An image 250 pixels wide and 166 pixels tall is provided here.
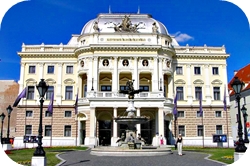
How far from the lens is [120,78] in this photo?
48219mm

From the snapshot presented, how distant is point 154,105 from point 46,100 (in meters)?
17.7

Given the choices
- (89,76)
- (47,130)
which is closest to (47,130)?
(47,130)

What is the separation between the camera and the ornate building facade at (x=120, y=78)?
149 feet

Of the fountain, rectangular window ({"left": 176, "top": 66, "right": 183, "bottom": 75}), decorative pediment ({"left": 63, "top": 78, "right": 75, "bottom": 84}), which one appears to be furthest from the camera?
rectangular window ({"left": 176, "top": 66, "right": 183, "bottom": 75})

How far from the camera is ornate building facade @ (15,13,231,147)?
4544 centimetres

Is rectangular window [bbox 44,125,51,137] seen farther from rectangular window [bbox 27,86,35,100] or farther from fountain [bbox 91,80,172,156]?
fountain [bbox 91,80,172,156]

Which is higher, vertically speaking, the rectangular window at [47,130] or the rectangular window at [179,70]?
the rectangular window at [179,70]

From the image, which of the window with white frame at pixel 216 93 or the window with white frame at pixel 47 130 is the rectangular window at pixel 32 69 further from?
the window with white frame at pixel 216 93

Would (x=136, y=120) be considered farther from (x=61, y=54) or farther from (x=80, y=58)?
(x=61, y=54)

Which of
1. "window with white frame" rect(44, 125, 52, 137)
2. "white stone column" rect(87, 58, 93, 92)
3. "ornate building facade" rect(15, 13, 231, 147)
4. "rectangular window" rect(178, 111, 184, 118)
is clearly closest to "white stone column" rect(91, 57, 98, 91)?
"ornate building facade" rect(15, 13, 231, 147)

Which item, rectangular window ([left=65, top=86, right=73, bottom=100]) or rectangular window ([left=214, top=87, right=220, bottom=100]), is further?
rectangular window ([left=214, top=87, right=220, bottom=100])

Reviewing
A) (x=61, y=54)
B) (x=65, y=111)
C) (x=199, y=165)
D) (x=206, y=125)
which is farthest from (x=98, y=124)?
(x=199, y=165)

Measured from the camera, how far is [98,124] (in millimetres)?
44250

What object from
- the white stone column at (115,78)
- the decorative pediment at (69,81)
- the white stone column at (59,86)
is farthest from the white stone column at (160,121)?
the white stone column at (59,86)
